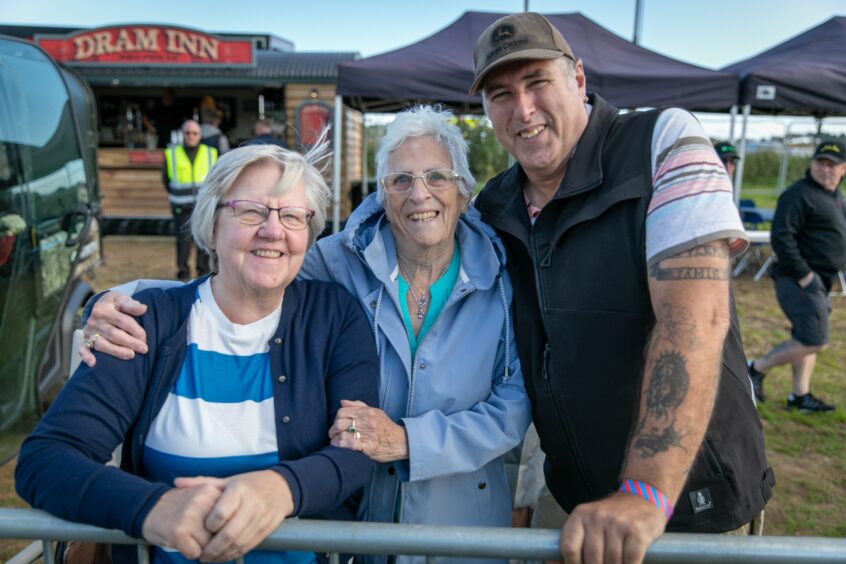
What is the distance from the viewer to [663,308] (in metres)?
1.43

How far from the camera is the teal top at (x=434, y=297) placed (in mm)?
1919

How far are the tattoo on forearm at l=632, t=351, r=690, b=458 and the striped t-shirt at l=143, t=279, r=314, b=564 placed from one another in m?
0.89

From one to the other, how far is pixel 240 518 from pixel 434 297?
93 cm

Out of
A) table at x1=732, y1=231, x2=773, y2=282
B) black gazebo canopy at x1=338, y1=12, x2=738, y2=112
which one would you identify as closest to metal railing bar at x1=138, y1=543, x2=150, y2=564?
black gazebo canopy at x1=338, y1=12, x2=738, y2=112

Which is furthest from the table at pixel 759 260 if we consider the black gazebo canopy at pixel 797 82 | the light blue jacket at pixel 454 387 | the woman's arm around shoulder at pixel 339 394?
the woman's arm around shoulder at pixel 339 394

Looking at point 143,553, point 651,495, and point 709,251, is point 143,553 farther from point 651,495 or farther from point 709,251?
point 709,251

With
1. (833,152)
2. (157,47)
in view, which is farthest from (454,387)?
(157,47)

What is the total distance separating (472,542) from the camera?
119 centimetres

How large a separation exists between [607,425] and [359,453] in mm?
654

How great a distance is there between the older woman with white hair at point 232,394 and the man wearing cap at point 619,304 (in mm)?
546

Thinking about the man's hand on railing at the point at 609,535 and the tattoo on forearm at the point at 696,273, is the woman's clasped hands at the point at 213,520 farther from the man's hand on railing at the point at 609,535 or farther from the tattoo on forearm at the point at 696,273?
the tattoo on forearm at the point at 696,273

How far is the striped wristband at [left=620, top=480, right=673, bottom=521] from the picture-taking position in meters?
1.23

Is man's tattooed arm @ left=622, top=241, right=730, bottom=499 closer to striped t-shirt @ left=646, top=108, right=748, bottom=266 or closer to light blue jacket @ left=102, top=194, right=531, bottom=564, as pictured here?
striped t-shirt @ left=646, top=108, right=748, bottom=266

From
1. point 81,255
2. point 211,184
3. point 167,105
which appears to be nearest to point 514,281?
point 211,184
